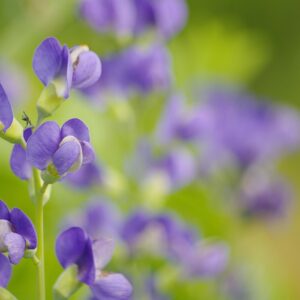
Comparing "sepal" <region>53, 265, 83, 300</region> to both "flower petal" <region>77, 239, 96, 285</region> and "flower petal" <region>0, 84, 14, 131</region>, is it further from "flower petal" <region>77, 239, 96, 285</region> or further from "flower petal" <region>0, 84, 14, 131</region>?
"flower petal" <region>0, 84, 14, 131</region>

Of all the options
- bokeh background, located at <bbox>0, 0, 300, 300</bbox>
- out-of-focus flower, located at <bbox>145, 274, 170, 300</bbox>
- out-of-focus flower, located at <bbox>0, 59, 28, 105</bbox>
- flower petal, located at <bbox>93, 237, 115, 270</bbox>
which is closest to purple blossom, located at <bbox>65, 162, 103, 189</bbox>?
bokeh background, located at <bbox>0, 0, 300, 300</bbox>

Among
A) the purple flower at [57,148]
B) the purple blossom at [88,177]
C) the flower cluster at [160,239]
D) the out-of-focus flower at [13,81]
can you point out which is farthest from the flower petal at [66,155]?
the out-of-focus flower at [13,81]

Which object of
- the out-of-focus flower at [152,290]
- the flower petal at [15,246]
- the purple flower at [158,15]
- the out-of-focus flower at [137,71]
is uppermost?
the purple flower at [158,15]

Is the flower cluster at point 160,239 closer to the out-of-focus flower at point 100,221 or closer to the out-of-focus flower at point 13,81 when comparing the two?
the out-of-focus flower at point 100,221

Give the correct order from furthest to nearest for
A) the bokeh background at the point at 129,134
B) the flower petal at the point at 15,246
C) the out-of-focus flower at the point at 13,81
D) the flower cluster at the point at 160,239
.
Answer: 1. the out-of-focus flower at the point at 13,81
2. the bokeh background at the point at 129,134
3. the flower cluster at the point at 160,239
4. the flower petal at the point at 15,246

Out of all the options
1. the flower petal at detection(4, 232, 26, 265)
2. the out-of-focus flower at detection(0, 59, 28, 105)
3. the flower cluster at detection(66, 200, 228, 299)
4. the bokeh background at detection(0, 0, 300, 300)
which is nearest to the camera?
the flower petal at detection(4, 232, 26, 265)

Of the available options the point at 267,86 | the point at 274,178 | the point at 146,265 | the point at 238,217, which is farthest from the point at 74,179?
the point at 267,86
